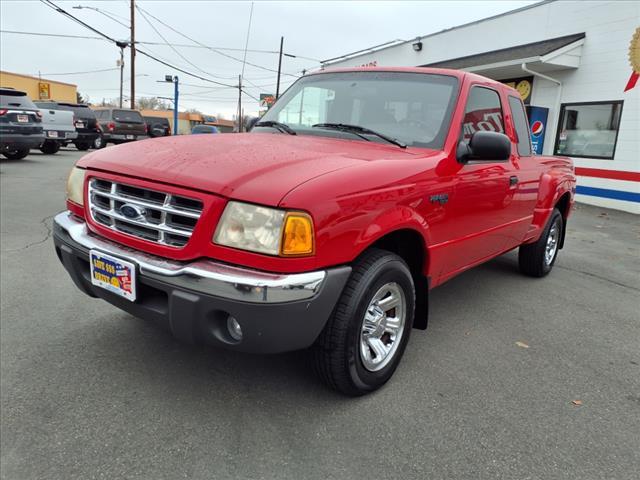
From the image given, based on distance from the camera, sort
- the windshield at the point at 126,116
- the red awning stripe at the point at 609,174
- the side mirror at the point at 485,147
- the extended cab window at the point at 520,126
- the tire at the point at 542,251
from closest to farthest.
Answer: the side mirror at the point at 485,147 → the extended cab window at the point at 520,126 → the tire at the point at 542,251 → the red awning stripe at the point at 609,174 → the windshield at the point at 126,116

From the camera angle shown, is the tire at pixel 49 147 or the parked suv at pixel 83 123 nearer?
the tire at pixel 49 147

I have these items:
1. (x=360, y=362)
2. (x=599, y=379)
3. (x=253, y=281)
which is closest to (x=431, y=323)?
(x=599, y=379)

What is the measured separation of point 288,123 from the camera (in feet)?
11.9

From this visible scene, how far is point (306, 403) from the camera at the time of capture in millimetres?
2555

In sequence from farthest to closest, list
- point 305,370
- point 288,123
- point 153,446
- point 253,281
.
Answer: point 288,123 → point 305,370 → point 153,446 → point 253,281

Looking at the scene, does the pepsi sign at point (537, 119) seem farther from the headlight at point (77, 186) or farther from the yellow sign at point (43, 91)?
the yellow sign at point (43, 91)

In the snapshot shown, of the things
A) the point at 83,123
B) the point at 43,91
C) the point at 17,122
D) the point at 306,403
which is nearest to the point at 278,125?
A: the point at 306,403

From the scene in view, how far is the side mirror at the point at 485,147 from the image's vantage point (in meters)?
2.94

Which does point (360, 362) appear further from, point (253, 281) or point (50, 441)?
point (50, 441)

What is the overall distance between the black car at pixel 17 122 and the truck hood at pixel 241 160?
10448mm

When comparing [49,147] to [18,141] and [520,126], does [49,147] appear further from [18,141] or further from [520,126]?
[520,126]

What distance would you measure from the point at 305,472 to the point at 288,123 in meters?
2.43

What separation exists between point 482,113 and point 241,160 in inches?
81.0

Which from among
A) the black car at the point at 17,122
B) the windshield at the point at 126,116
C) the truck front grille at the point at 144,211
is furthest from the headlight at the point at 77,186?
the windshield at the point at 126,116
